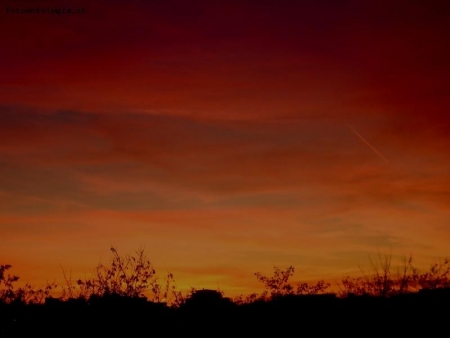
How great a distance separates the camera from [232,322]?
84.8 feet

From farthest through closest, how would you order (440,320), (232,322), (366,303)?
(232,322) < (366,303) < (440,320)

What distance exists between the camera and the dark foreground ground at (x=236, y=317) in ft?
74.2

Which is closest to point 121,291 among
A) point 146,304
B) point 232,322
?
point 146,304

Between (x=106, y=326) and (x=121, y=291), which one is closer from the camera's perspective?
(x=106, y=326)

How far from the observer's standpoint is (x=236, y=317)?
26.1 m

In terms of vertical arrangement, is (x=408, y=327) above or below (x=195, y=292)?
below

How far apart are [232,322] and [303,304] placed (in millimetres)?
2823

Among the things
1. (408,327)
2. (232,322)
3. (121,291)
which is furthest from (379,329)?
(121,291)

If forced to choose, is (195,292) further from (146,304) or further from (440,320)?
(440,320)

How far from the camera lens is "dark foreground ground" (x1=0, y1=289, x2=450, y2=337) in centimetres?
2261

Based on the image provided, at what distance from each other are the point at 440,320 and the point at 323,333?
3.85 meters

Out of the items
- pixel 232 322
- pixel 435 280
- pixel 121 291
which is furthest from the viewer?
pixel 121 291

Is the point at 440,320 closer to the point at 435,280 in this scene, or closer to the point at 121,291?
the point at 435,280

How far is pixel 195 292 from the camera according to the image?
29250mm
